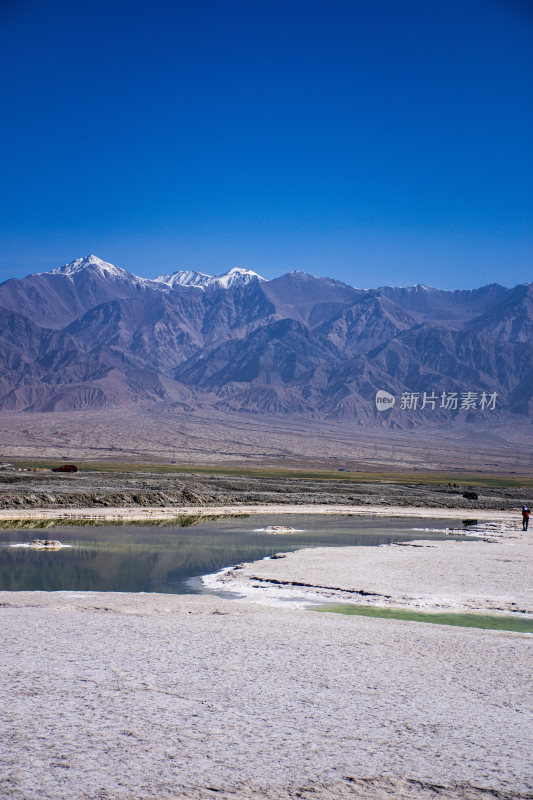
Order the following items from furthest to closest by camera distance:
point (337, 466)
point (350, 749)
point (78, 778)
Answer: point (337, 466), point (350, 749), point (78, 778)

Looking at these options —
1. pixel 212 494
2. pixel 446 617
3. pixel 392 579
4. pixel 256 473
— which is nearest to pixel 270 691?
pixel 446 617

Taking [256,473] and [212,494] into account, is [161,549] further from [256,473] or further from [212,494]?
[256,473]

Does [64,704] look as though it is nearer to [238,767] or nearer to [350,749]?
[238,767]

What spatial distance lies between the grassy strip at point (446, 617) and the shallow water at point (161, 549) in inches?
191

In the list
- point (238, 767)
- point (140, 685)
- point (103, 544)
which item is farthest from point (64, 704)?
point (103, 544)

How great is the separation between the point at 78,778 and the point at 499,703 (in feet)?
19.0

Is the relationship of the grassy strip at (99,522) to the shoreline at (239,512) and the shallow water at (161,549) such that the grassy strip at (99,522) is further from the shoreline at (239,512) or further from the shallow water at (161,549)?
the shallow water at (161,549)

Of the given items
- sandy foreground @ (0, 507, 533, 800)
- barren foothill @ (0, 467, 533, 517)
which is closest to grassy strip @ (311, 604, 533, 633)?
sandy foreground @ (0, 507, 533, 800)

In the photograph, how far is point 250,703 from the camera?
10.1 m

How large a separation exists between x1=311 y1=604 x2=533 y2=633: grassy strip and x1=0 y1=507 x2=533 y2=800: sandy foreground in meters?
0.77

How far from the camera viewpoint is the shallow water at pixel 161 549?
22.2 metres

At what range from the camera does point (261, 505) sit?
184 feet

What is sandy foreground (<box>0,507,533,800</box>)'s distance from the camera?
7.77 meters

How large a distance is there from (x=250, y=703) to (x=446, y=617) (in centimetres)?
870
